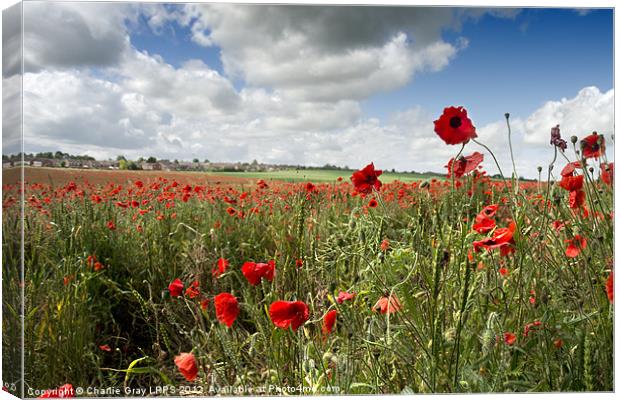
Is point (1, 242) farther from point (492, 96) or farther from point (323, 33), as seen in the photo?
point (492, 96)

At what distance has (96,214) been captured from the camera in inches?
100

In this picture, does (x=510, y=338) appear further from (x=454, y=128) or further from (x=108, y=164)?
(x=108, y=164)

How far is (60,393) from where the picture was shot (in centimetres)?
192

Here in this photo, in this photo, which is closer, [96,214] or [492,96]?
[492,96]

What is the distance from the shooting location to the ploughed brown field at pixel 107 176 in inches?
79.0

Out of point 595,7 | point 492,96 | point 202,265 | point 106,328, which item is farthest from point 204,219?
point 595,7

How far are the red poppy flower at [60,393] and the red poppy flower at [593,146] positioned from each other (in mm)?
2047

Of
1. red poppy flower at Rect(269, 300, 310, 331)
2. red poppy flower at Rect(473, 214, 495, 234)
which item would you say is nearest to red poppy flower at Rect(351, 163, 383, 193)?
red poppy flower at Rect(473, 214, 495, 234)

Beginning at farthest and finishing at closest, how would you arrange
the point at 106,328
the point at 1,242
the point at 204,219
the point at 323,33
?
the point at 204,219 → the point at 106,328 → the point at 323,33 → the point at 1,242

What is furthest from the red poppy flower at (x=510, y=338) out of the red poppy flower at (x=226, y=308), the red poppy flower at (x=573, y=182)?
the red poppy flower at (x=226, y=308)

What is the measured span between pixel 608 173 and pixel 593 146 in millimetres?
153

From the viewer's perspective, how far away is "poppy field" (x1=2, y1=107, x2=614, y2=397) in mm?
1669

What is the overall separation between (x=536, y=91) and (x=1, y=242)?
2051 mm

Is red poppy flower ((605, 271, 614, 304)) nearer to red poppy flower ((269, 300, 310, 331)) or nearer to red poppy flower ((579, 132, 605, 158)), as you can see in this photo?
red poppy flower ((579, 132, 605, 158))
